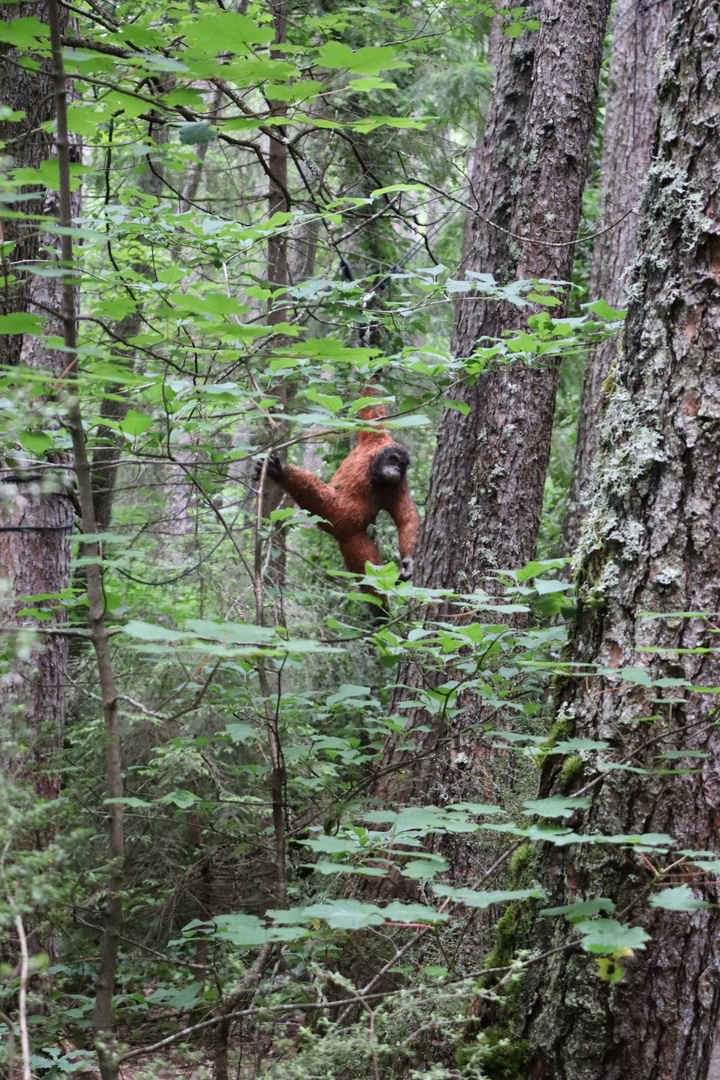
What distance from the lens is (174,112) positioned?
2.44 m

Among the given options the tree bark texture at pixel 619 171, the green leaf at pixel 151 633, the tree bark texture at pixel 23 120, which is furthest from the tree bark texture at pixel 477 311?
the green leaf at pixel 151 633

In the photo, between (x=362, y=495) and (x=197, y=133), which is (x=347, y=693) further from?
(x=362, y=495)

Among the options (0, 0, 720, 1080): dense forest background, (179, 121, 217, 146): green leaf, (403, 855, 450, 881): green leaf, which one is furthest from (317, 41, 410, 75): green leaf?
(403, 855, 450, 881): green leaf

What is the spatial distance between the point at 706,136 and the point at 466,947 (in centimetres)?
264

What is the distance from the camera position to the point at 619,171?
841 centimetres

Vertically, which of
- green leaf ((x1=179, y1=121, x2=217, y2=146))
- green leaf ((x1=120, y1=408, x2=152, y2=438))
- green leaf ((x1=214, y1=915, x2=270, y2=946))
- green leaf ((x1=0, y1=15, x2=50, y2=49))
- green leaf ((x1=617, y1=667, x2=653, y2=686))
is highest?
green leaf ((x1=0, y1=15, x2=50, y2=49))

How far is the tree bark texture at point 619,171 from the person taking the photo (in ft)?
24.7

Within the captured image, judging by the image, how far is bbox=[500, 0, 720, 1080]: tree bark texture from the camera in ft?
6.37

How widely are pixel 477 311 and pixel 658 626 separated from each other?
10.3 feet

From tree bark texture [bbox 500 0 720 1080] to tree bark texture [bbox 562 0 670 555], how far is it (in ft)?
16.7

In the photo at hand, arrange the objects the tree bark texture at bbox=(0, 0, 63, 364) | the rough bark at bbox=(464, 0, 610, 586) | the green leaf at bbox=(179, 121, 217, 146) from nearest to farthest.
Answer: the green leaf at bbox=(179, 121, 217, 146)
the tree bark texture at bbox=(0, 0, 63, 364)
the rough bark at bbox=(464, 0, 610, 586)

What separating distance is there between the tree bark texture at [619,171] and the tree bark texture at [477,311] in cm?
248

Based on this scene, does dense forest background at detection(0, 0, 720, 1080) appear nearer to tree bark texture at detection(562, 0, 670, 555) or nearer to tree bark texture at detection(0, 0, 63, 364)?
tree bark texture at detection(0, 0, 63, 364)

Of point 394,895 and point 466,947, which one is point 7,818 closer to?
point 466,947
